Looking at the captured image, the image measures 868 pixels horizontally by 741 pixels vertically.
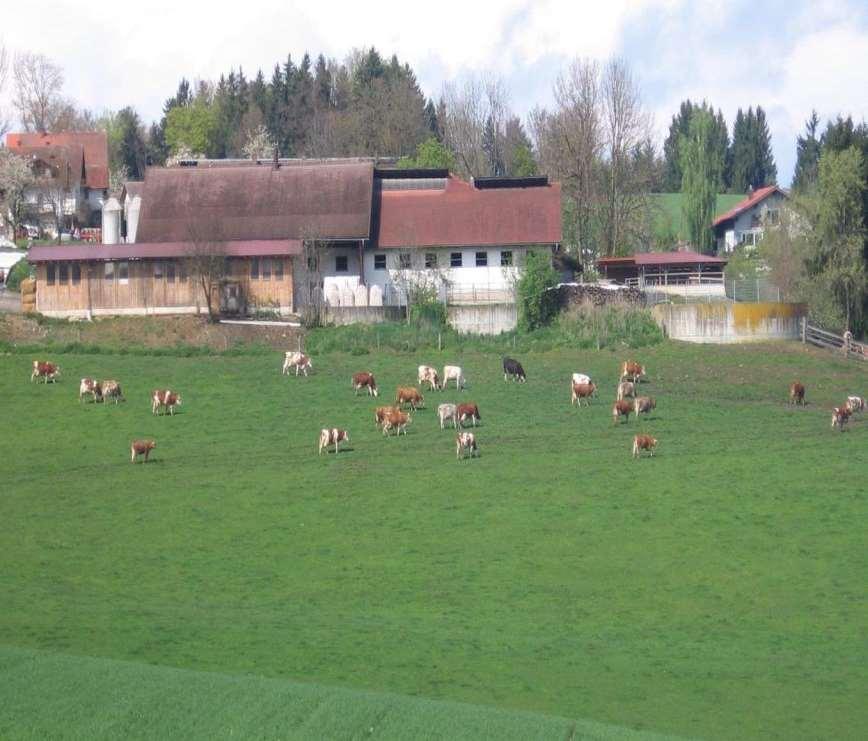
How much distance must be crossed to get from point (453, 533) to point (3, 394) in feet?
70.0

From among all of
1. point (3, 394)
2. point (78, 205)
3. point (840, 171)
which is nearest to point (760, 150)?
point (78, 205)

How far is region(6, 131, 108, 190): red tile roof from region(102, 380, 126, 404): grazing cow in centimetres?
6319

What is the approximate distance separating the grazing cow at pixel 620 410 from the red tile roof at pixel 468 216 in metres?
27.2

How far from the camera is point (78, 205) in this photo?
103 meters

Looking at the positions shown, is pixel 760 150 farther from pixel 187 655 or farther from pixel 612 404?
pixel 187 655

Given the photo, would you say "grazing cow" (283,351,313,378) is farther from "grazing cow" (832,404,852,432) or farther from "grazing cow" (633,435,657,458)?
"grazing cow" (832,404,852,432)

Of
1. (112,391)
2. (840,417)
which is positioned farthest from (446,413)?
(840,417)

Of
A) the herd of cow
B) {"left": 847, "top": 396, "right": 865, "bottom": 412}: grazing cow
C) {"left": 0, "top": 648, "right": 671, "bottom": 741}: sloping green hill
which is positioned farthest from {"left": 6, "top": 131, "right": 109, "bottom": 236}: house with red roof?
{"left": 0, "top": 648, "right": 671, "bottom": 741}: sloping green hill

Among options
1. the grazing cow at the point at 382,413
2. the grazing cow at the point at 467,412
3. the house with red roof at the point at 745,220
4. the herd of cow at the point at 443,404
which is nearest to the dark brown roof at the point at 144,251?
the herd of cow at the point at 443,404

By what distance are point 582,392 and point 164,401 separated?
13.0 m

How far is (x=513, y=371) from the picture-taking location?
49.2 metres

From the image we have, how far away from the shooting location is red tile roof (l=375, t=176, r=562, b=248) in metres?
69.1

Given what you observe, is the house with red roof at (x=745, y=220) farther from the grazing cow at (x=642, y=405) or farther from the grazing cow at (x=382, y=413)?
the grazing cow at (x=382, y=413)

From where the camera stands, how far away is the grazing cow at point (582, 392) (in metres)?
44.6
